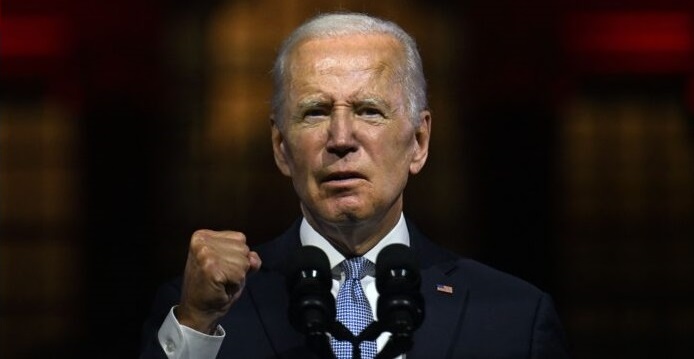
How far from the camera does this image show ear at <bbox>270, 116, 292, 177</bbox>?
82.5 inches

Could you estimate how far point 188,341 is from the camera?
1.83 m

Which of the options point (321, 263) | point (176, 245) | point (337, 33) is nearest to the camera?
point (321, 263)

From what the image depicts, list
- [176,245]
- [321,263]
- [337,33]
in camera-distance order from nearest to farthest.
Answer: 1. [321,263]
2. [337,33]
3. [176,245]

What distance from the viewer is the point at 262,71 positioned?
446 cm

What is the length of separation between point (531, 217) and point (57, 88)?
1.41 m

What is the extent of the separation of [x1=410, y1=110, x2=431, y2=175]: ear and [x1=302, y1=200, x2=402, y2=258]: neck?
63 mm

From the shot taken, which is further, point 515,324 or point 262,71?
point 262,71

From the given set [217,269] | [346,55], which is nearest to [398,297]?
[217,269]

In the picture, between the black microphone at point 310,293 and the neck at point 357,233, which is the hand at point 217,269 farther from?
the neck at point 357,233

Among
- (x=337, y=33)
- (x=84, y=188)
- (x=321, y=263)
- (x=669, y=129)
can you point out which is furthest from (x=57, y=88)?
(x=321, y=263)

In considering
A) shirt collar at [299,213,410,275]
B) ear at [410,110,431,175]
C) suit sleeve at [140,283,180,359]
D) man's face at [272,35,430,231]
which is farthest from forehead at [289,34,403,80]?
suit sleeve at [140,283,180,359]

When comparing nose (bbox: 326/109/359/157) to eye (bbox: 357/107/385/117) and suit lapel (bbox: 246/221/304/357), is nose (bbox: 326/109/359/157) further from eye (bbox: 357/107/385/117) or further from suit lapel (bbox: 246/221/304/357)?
suit lapel (bbox: 246/221/304/357)

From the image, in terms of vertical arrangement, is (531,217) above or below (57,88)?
below

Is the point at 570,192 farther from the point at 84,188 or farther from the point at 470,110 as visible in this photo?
the point at 84,188
